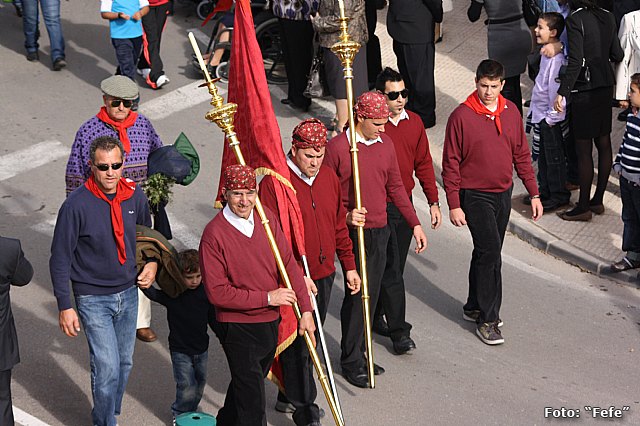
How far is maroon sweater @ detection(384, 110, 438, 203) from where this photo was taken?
8750 millimetres

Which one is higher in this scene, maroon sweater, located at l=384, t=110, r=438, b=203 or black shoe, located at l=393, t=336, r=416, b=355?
maroon sweater, located at l=384, t=110, r=438, b=203

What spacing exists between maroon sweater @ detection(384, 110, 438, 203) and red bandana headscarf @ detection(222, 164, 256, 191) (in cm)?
215

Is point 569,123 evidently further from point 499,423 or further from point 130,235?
point 130,235

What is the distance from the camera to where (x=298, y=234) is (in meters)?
7.61

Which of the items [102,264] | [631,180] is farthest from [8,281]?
[631,180]

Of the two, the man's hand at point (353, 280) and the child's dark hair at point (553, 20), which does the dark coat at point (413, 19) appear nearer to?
the child's dark hair at point (553, 20)

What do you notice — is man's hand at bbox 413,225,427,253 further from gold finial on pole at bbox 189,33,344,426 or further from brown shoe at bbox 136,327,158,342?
brown shoe at bbox 136,327,158,342

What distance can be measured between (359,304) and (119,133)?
2068 mm

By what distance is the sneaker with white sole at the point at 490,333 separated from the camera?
9.02m

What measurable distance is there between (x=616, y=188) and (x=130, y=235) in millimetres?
5944

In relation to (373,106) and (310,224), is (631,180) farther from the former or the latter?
(310,224)

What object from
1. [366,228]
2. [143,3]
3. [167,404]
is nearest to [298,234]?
[366,228]

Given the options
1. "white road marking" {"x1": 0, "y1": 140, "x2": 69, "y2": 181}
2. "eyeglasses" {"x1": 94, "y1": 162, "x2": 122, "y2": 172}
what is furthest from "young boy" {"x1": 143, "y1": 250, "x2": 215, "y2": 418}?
"white road marking" {"x1": 0, "y1": 140, "x2": 69, "y2": 181}

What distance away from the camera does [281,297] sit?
22.8 feet
